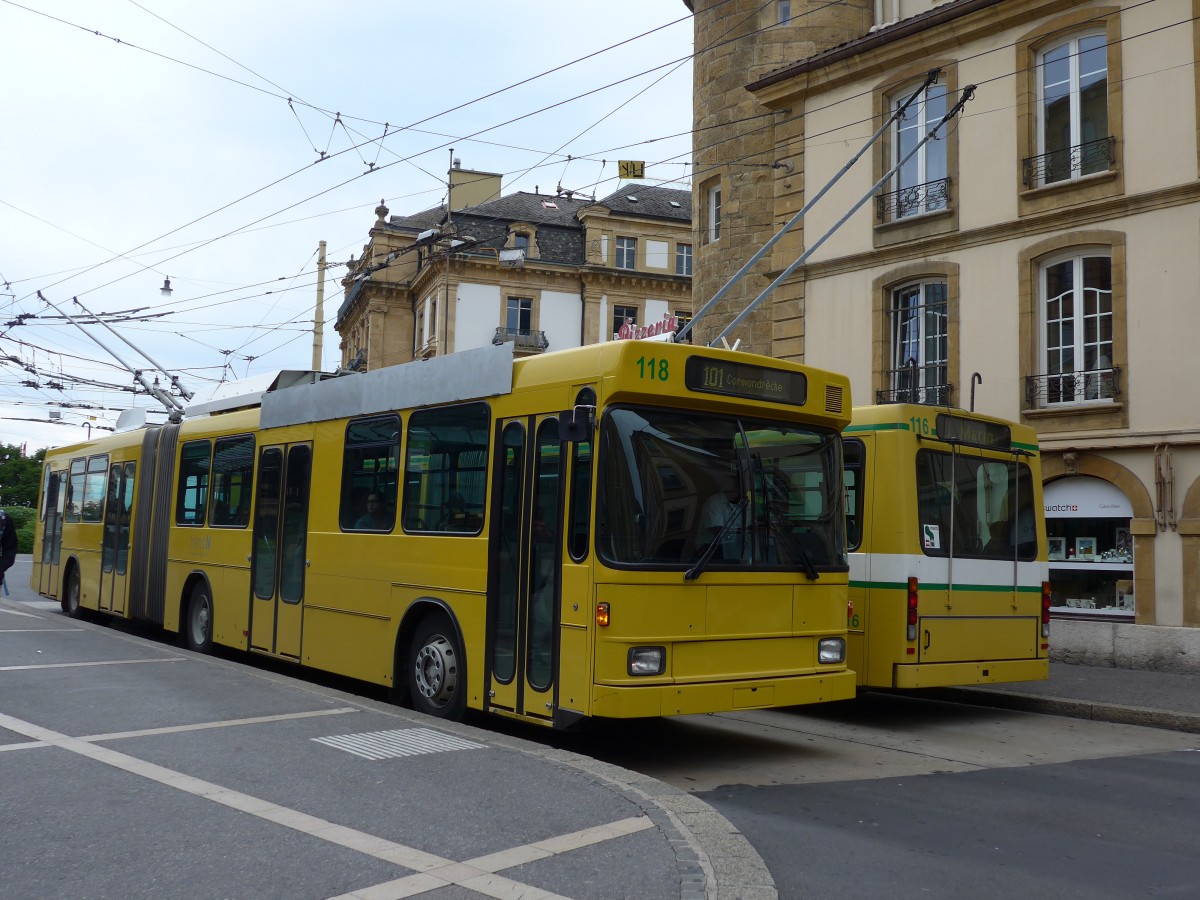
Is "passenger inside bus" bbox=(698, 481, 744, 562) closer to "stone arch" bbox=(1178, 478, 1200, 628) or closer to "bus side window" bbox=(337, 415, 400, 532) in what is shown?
"bus side window" bbox=(337, 415, 400, 532)

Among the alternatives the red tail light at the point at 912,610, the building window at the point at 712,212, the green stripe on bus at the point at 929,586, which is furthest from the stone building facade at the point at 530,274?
the red tail light at the point at 912,610

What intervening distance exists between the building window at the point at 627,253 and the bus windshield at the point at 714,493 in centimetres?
4841

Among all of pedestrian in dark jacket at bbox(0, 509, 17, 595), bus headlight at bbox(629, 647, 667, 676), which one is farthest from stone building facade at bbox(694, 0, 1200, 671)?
pedestrian in dark jacket at bbox(0, 509, 17, 595)

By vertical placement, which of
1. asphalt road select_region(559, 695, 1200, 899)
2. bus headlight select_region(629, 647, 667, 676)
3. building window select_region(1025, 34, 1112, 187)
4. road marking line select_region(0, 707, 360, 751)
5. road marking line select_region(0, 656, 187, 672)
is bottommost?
asphalt road select_region(559, 695, 1200, 899)

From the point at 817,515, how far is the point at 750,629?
1.04m

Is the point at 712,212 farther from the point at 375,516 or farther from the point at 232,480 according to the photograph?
the point at 375,516

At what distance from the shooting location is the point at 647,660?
7.37 metres

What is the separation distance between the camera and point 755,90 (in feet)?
71.6

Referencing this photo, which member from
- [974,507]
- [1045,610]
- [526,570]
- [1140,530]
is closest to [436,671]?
[526,570]

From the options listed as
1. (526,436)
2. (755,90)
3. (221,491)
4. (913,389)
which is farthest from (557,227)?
(526,436)

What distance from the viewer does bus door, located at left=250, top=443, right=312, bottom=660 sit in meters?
11.4

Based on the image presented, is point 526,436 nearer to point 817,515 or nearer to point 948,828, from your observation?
point 817,515

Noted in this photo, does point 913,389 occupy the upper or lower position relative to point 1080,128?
lower

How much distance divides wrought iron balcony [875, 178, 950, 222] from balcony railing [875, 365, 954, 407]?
2510 millimetres
